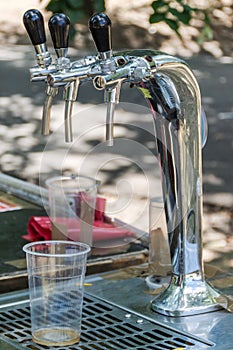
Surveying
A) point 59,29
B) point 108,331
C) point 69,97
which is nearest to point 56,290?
point 108,331

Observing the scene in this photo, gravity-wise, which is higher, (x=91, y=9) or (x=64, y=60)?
(x=91, y=9)

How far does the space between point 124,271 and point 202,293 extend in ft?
0.91

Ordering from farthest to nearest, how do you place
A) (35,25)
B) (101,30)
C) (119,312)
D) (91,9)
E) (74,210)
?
(91,9)
(74,210)
(119,312)
(35,25)
(101,30)

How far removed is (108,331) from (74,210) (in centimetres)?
46

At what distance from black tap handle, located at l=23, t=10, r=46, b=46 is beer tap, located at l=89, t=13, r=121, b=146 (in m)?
0.13

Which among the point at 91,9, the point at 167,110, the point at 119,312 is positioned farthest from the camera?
the point at 91,9

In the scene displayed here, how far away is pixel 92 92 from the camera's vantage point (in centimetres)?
643

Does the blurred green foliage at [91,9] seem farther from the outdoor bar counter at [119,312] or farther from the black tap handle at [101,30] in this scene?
the black tap handle at [101,30]

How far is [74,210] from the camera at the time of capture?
1975mm

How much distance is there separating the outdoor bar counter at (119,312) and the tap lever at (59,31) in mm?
516

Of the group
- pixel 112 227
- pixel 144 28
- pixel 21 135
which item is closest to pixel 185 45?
pixel 144 28

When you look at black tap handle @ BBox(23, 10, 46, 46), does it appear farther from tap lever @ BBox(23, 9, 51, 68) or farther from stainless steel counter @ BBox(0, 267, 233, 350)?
stainless steel counter @ BBox(0, 267, 233, 350)

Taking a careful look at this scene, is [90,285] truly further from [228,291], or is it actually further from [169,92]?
[169,92]

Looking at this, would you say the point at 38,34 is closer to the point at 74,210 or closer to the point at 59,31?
the point at 59,31
